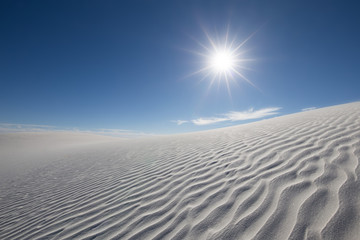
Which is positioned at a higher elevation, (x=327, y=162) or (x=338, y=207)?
(x=327, y=162)

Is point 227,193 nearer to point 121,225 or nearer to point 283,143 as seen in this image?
point 121,225

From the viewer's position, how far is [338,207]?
166cm

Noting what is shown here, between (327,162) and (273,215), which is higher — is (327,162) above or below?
above

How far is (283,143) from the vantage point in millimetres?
3760

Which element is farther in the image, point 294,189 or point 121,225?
point 121,225

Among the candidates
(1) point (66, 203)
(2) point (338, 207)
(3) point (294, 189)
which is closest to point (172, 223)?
(3) point (294, 189)

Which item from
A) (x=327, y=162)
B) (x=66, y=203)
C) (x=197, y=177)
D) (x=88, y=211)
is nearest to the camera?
(x=327, y=162)

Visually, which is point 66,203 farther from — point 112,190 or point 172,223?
point 172,223

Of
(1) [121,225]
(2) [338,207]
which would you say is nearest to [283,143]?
(2) [338,207]

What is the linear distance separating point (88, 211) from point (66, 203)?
0.99m

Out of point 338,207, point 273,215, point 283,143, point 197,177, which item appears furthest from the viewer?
point 283,143

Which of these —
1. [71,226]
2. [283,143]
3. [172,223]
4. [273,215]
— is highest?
[283,143]

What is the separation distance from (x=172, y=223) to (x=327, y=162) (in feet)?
8.39

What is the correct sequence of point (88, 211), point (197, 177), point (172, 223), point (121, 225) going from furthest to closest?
point (197, 177) → point (88, 211) → point (121, 225) → point (172, 223)
